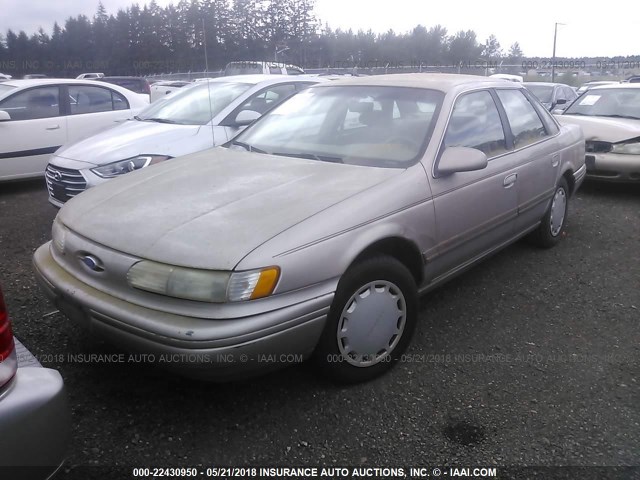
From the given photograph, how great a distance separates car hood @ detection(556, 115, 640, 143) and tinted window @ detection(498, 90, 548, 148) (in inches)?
96.5

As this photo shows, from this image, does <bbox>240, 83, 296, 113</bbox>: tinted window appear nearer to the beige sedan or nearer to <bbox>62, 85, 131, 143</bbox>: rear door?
the beige sedan

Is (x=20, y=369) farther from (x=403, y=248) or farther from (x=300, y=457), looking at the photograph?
(x=403, y=248)

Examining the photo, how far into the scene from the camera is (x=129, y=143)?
Result: 505 centimetres

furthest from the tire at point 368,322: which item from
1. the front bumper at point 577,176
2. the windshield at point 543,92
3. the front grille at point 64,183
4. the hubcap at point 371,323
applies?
the windshield at point 543,92

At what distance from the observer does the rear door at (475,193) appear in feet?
9.93

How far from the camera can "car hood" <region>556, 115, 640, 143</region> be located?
6.44 m

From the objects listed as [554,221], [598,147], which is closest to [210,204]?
[554,221]

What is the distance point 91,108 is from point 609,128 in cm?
671

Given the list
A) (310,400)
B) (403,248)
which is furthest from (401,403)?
(403,248)

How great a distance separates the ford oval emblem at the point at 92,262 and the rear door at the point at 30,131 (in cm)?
473

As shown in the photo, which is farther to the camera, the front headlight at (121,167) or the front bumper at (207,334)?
the front headlight at (121,167)

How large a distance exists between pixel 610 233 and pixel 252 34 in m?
13.6

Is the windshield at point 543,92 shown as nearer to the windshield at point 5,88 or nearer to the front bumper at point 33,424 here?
the windshield at point 5,88

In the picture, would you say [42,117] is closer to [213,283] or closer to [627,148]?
[213,283]
